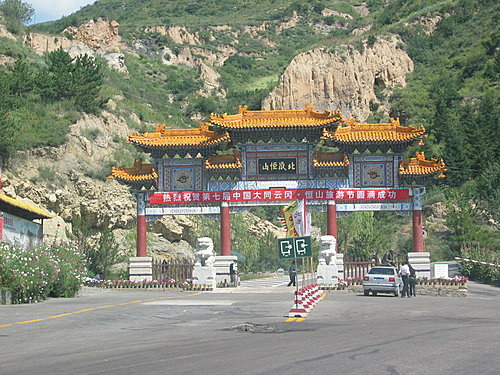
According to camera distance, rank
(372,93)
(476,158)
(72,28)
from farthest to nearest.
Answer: (72,28) → (372,93) → (476,158)

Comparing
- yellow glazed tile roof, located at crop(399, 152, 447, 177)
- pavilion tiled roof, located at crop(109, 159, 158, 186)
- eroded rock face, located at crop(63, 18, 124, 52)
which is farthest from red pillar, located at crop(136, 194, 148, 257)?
eroded rock face, located at crop(63, 18, 124, 52)

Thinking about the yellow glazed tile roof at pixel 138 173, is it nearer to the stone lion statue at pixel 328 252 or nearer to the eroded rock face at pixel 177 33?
the stone lion statue at pixel 328 252

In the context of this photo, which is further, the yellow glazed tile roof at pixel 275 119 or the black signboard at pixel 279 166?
the black signboard at pixel 279 166

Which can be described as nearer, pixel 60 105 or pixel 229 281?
pixel 229 281

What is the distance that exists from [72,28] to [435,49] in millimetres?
61456

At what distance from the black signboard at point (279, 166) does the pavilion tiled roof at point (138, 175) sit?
564 cm

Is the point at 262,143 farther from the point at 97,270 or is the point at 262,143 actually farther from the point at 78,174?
the point at 78,174

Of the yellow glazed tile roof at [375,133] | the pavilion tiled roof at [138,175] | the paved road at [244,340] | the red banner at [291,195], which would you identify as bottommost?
the paved road at [244,340]

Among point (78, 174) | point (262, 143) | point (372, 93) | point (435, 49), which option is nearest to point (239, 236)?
point (78, 174)

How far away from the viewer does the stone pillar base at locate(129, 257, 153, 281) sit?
1540 inches

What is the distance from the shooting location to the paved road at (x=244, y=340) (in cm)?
1175

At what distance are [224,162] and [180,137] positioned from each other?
2.97 meters

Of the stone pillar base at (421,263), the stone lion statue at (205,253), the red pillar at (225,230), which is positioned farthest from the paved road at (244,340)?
the red pillar at (225,230)

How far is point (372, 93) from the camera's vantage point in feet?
307
